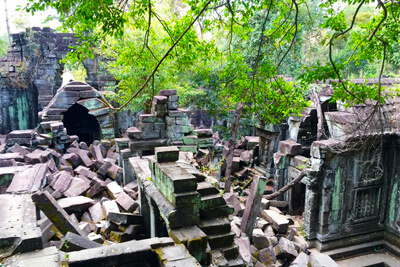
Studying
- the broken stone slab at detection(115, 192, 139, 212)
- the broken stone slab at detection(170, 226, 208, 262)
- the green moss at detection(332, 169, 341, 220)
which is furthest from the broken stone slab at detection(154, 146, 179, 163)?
the green moss at detection(332, 169, 341, 220)

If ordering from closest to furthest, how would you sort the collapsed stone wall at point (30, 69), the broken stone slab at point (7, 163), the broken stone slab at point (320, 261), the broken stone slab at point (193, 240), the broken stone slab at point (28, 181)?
1. the broken stone slab at point (193, 240)
2. the broken stone slab at point (28, 181)
3. the broken stone slab at point (320, 261)
4. the broken stone slab at point (7, 163)
5. the collapsed stone wall at point (30, 69)

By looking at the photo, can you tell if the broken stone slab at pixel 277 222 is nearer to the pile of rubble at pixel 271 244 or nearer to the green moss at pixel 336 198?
the pile of rubble at pixel 271 244

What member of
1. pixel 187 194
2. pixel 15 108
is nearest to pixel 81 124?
pixel 15 108

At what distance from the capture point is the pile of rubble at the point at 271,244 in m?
6.45

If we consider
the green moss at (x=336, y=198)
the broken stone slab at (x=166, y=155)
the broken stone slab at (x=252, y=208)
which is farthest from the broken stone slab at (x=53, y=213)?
the green moss at (x=336, y=198)

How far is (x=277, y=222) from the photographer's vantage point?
332 inches

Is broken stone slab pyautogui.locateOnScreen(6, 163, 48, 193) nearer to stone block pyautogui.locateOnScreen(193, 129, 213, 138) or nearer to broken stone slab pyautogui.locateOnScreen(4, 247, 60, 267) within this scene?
broken stone slab pyautogui.locateOnScreen(4, 247, 60, 267)

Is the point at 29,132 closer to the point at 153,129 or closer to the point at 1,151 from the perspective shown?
the point at 1,151

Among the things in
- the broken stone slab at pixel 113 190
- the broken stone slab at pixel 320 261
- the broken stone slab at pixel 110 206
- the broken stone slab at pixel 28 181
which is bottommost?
the broken stone slab at pixel 320 261

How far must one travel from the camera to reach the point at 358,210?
29.5 ft

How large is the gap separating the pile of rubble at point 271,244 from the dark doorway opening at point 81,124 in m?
10.5

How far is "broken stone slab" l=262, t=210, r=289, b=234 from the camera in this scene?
839 centimetres

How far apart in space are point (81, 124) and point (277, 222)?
11732mm

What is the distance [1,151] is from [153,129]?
4664mm
